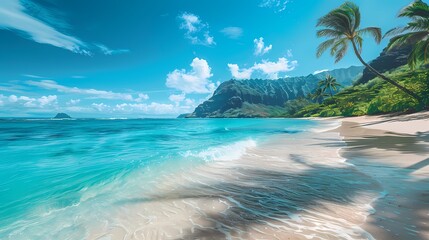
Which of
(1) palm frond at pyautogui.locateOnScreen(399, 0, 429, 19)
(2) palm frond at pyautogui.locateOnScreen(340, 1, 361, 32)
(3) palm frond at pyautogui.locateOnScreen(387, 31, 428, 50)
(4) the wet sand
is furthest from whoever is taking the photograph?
(2) palm frond at pyautogui.locateOnScreen(340, 1, 361, 32)

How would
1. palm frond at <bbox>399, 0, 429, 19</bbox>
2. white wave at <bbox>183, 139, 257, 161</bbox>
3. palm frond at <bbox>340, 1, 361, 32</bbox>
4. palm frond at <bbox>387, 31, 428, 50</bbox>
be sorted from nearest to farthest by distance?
white wave at <bbox>183, 139, 257, 161</bbox>
palm frond at <bbox>399, 0, 429, 19</bbox>
palm frond at <bbox>387, 31, 428, 50</bbox>
palm frond at <bbox>340, 1, 361, 32</bbox>

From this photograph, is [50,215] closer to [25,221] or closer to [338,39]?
[25,221]

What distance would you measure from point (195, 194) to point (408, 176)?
624 centimetres

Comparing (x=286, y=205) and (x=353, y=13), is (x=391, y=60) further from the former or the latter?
(x=286, y=205)

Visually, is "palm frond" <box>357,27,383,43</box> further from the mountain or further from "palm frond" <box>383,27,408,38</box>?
the mountain

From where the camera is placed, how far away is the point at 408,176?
240 inches

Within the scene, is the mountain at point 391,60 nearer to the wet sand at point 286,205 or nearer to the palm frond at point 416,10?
the palm frond at point 416,10

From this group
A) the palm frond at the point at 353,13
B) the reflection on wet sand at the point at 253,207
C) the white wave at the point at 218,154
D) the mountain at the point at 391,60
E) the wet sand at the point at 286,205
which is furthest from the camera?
the mountain at the point at 391,60

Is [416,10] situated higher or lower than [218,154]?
higher

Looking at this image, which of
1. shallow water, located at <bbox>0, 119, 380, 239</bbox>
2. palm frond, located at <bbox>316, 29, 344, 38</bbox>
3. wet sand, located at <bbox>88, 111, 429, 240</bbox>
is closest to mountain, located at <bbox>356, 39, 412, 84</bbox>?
palm frond, located at <bbox>316, 29, 344, 38</bbox>

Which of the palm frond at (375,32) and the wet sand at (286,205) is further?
the palm frond at (375,32)

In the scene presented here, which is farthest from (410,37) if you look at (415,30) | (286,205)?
(286,205)

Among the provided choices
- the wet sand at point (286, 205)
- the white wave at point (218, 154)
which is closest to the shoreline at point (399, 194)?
the wet sand at point (286, 205)

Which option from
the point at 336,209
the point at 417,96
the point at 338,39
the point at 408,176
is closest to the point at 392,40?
the point at 338,39
